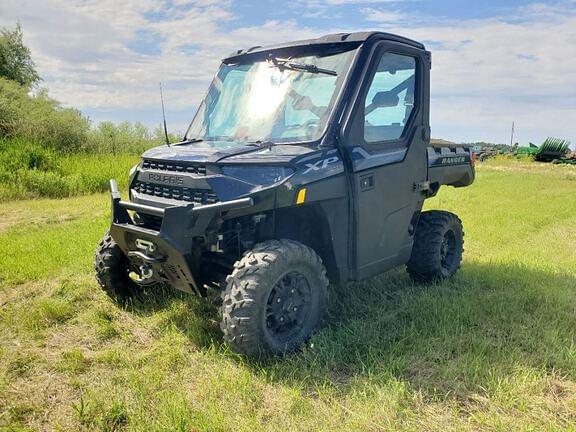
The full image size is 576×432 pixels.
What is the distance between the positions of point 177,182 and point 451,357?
2360 mm

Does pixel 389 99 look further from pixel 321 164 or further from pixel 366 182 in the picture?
pixel 321 164

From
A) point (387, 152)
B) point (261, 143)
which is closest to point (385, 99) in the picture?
point (387, 152)

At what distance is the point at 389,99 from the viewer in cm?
446

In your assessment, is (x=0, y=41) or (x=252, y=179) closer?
(x=252, y=179)

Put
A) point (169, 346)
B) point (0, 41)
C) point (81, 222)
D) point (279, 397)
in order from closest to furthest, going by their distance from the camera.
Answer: point (279, 397) → point (169, 346) → point (81, 222) → point (0, 41)

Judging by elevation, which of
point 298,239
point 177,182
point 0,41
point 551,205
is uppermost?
point 0,41

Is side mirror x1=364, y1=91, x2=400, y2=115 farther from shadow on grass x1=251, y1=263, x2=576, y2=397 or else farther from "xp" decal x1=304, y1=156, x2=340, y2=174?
shadow on grass x1=251, y1=263, x2=576, y2=397

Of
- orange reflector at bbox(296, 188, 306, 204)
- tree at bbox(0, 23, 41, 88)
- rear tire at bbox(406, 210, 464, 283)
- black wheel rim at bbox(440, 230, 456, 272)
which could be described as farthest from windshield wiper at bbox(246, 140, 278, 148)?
tree at bbox(0, 23, 41, 88)

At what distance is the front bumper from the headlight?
0.68 ft

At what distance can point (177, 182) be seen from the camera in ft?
12.2

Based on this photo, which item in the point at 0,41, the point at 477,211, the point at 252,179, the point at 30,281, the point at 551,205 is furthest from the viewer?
the point at 0,41

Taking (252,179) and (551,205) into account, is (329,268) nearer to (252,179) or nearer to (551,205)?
(252,179)

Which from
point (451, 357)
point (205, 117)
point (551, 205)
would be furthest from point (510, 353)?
point (551, 205)

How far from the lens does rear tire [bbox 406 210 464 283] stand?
5.27 m
